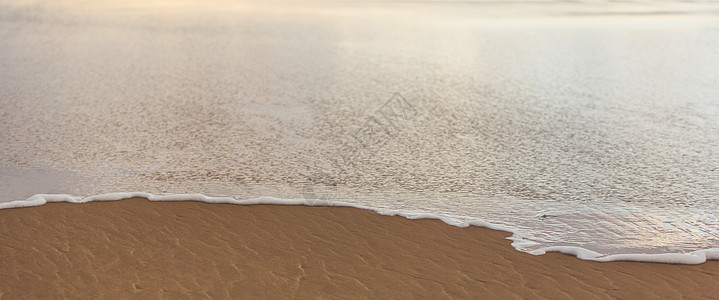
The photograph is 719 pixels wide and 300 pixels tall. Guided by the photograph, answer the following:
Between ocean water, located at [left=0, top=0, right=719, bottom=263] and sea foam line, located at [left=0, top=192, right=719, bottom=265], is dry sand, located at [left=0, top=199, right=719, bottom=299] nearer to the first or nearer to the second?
sea foam line, located at [left=0, top=192, right=719, bottom=265]

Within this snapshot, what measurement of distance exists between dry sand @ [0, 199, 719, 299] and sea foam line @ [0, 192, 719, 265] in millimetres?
51

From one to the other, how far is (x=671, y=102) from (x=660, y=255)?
11.1ft

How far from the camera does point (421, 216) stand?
11.9 ft

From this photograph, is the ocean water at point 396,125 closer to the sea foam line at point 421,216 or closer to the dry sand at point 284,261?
the sea foam line at point 421,216

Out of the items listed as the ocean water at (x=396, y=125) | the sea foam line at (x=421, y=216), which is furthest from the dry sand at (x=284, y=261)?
the ocean water at (x=396, y=125)

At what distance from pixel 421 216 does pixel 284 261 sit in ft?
2.88

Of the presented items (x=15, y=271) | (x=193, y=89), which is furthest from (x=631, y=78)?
(x=15, y=271)

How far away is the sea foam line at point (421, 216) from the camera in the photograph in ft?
10.2

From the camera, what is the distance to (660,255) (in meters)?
3.12

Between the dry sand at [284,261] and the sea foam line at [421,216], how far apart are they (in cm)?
5

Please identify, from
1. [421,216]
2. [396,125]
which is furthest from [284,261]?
[396,125]

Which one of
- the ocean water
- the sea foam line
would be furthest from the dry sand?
the ocean water

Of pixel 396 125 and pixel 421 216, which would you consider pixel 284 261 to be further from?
pixel 396 125

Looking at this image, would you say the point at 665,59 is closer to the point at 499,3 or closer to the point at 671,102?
the point at 671,102
